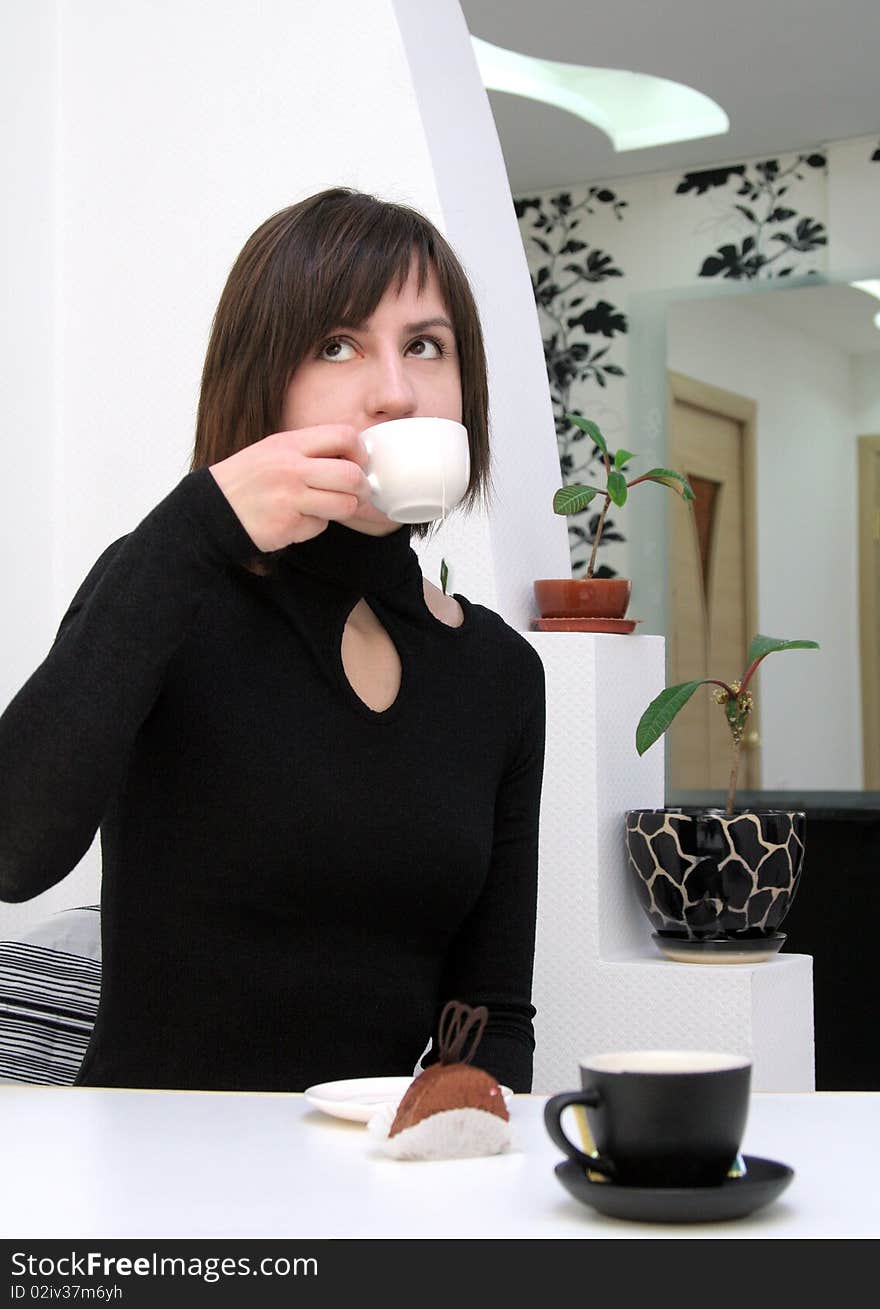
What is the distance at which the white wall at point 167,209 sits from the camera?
93.8 inches

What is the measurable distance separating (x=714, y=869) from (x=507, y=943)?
0.94m

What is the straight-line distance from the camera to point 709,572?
5.87 m

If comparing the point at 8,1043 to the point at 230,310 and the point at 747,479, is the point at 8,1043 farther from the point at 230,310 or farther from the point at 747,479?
the point at 747,479

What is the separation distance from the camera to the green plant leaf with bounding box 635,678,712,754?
2174mm

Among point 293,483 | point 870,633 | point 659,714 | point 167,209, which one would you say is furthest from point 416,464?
point 870,633

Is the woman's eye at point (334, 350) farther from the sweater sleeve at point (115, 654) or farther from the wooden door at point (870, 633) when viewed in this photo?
the wooden door at point (870, 633)

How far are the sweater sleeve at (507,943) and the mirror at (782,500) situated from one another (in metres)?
4.43

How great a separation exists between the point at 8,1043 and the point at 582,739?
2.98 ft

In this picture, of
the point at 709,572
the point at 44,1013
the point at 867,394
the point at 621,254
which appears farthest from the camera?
the point at 867,394

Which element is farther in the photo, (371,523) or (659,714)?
(659,714)

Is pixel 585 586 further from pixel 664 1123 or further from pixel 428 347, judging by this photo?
pixel 664 1123

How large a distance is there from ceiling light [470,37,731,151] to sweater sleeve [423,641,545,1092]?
151 inches

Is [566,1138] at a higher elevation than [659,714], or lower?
lower

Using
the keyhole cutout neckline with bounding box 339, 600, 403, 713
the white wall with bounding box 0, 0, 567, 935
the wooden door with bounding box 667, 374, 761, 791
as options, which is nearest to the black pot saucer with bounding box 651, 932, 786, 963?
the white wall with bounding box 0, 0, 567, 935
